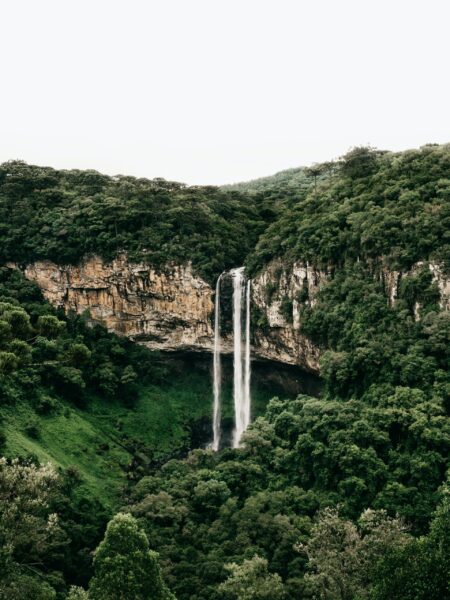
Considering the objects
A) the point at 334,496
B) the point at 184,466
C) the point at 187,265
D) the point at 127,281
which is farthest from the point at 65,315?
the point at 334,496

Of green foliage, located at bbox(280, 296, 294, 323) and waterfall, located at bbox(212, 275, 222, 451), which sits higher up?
green foliage, located at bbox(280, 296, 294, 323)

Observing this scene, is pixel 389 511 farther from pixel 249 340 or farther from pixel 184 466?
pixel 249 340

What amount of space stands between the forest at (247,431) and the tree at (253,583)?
0.07m

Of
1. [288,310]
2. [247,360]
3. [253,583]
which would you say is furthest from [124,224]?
[253,583]

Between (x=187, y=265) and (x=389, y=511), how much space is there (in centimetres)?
2136

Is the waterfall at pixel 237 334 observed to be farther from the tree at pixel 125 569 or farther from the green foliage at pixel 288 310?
the tree at pixel 125 569

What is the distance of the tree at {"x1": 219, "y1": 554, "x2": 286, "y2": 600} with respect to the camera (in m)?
20.7

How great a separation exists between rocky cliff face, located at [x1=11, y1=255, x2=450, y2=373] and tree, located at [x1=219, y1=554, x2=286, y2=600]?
17016 mm

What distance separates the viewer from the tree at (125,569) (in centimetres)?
2012

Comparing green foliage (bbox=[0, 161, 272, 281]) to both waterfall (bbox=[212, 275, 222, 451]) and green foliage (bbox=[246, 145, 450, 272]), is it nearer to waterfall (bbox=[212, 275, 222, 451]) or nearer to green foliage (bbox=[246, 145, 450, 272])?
waterfall (bbox=[212, 275, 222, 451])

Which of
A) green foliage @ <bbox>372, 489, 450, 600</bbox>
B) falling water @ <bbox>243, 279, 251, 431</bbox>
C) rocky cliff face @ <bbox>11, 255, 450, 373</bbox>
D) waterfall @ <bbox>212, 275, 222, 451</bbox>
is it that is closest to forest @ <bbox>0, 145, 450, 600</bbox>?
green foliage @ <bbox>372, 489, 450, 600</bbox>

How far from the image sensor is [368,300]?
32.8 meters

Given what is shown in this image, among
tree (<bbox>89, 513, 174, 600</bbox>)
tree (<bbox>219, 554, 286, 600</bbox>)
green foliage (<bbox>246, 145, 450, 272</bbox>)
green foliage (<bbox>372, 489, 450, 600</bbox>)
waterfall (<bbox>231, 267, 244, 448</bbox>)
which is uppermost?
green foliage (<bbox>246, 145, 450, 272</bbox>)

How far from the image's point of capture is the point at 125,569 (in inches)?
816
